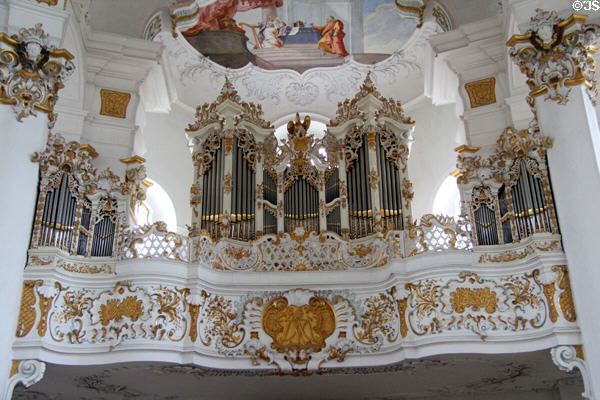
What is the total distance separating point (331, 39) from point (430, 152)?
159 inches

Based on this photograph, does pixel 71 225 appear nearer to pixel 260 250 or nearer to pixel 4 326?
pixel 4 326

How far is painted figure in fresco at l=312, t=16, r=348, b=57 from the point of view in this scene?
1850cm

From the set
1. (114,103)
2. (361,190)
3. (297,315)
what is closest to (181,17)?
(114,103)

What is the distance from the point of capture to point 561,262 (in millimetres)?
10555

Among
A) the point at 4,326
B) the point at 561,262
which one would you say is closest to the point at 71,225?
the point at 4,326

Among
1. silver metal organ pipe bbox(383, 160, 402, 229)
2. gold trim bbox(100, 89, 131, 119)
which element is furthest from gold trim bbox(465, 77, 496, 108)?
gold trim bbox(100, 89, 131, 119)

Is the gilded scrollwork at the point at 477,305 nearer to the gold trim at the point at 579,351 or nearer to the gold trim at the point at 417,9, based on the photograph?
the gold trim at the point at 579,351

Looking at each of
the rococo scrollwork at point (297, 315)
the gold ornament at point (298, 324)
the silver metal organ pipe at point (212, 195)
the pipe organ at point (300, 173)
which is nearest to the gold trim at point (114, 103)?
the pipe organ at point (300, 173)

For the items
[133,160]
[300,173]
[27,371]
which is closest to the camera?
[27,371]

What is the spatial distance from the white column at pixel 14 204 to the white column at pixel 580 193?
8328mm

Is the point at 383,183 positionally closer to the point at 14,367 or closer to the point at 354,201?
Answer: the point at 354,201

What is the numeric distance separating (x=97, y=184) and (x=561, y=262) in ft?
25.8

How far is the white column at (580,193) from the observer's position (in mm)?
9836

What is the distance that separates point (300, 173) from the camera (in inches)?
531
